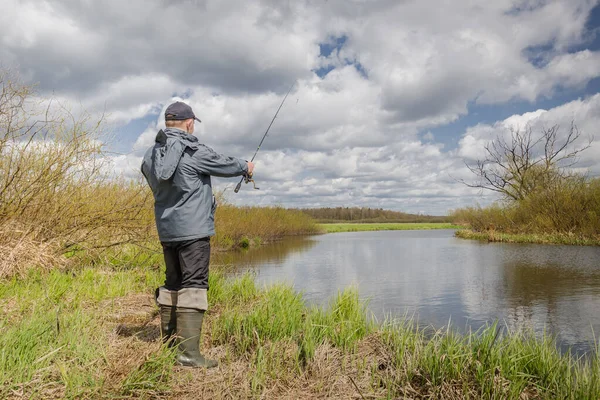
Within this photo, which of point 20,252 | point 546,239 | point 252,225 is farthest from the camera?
point 252,225

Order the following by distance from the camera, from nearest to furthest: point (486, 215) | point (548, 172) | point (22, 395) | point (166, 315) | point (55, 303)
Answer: point (22, 395) < point (166, 315) < point (55, 303) < point (548, 172) < point (486, 215)

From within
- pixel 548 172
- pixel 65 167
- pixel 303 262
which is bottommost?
pixel 303 262

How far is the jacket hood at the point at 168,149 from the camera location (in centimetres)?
315

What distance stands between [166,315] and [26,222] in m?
4.63

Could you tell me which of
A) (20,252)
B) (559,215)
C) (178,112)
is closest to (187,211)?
(178,112)

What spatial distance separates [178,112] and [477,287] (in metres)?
9.50

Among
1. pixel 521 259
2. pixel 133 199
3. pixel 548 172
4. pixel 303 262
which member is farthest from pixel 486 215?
pixel 133 199

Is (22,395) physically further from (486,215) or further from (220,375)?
(486,215)

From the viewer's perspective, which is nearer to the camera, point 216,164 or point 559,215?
point 216,164

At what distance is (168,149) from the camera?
10.6 feet

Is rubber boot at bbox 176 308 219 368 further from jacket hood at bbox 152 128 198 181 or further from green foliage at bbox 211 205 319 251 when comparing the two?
green foliage at bbox 211 205 319 251

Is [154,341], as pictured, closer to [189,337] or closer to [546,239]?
[189,337]

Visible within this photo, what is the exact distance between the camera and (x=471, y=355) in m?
3.27

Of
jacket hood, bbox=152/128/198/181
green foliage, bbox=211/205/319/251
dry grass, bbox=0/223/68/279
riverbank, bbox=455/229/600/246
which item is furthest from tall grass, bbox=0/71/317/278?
riverbank, bbox=455/229/600/246
